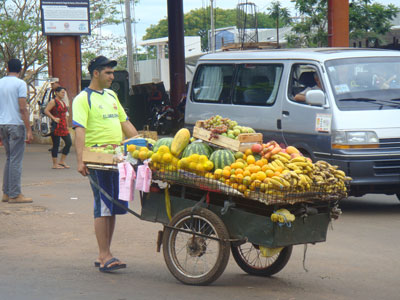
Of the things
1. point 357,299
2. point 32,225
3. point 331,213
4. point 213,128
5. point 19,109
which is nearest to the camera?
point 357,299

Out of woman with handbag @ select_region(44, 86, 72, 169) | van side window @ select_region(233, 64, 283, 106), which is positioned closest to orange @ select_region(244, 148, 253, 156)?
van side window @ select_region(233, 64, 283, 106)

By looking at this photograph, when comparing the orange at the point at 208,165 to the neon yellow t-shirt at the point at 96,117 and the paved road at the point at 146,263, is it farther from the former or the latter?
the neon yellow t-shirt at the point at 96,117

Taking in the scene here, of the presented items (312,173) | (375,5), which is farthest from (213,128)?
(375,5)

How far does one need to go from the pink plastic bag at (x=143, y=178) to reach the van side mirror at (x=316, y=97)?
4.19 meters

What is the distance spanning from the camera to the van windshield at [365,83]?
1009 cm

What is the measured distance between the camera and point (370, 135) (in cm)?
975

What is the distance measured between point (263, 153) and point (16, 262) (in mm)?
2629

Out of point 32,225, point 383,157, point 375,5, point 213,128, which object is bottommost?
point 32,225

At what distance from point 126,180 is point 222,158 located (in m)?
0.83

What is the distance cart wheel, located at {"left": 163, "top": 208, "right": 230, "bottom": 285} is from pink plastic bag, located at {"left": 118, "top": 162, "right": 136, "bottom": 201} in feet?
1.43

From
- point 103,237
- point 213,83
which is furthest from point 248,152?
point 213,83

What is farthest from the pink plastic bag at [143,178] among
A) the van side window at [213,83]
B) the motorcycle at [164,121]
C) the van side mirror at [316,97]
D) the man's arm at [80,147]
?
the motorcycle at [164,121]

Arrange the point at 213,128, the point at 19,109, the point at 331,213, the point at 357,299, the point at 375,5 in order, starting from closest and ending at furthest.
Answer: the point at 357,299 → the point at 331,213 → the point at 213,128 → the point at 19,109 → the point at 375,5

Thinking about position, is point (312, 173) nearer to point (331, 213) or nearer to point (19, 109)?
point (331, 213)
